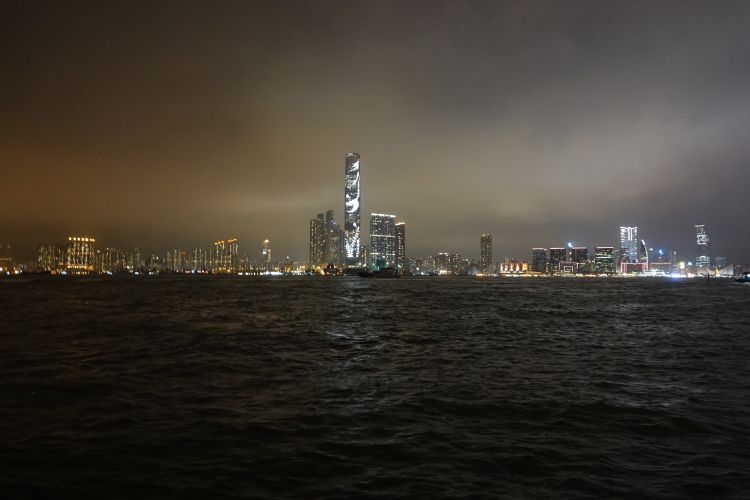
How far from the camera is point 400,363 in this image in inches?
799

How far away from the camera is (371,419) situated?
1216 cm

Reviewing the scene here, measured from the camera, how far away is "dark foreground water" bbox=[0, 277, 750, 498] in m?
8.39

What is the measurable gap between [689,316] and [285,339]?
36494 millimetres

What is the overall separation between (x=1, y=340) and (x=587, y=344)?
97.5ft

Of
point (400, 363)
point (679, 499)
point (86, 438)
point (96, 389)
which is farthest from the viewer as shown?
point (400, 363)

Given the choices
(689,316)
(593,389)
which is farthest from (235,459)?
(689,316)

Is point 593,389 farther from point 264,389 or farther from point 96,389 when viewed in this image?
point 96,389

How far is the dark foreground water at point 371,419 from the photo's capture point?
27.5 ft

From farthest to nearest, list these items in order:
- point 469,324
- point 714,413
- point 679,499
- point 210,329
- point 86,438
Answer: point 469,324 < point 210,329 < point 714,413 < point 86,438 < point 679,499

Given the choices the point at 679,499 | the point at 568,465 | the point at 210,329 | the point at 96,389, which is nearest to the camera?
the point at 679,499

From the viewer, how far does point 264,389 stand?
15.3 metres

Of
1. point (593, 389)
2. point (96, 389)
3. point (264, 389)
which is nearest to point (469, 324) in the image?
point (593, 389)

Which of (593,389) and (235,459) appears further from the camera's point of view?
(593,389)

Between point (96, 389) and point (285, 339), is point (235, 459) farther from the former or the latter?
point (285, 339)
